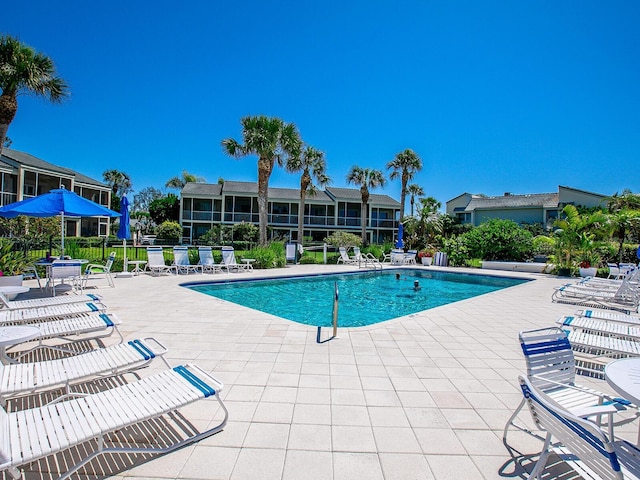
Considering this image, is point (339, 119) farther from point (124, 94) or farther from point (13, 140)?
point (13, 140)

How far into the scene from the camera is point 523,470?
2441mm

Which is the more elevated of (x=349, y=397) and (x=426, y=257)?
(x=426, y=257)

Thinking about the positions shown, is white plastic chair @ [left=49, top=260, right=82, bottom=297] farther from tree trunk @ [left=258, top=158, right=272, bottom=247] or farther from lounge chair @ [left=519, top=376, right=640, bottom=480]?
tree trunk @ [left=258, top=158, right=272, bottom=247]

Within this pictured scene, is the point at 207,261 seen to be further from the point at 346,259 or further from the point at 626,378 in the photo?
the point at 626,378

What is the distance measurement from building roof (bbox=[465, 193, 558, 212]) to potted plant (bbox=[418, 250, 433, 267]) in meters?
18.8

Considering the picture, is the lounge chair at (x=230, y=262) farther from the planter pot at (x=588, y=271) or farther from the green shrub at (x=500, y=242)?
the planter pot at (x=588, y=271)

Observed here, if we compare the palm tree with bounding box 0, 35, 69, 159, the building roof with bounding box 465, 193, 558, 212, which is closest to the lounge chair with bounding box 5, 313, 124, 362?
the palm tree with bounding box 0, 35, 69, 159

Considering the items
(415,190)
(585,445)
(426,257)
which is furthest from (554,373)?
(415,190)

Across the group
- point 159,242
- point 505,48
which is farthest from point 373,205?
point 505,48

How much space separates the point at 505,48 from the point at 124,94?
62.3 ft

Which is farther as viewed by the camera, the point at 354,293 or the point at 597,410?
the point at 354,293

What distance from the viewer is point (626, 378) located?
2428 mm

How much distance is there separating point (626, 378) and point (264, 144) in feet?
58.8

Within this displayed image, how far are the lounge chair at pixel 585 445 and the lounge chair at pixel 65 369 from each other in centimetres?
A: 318
